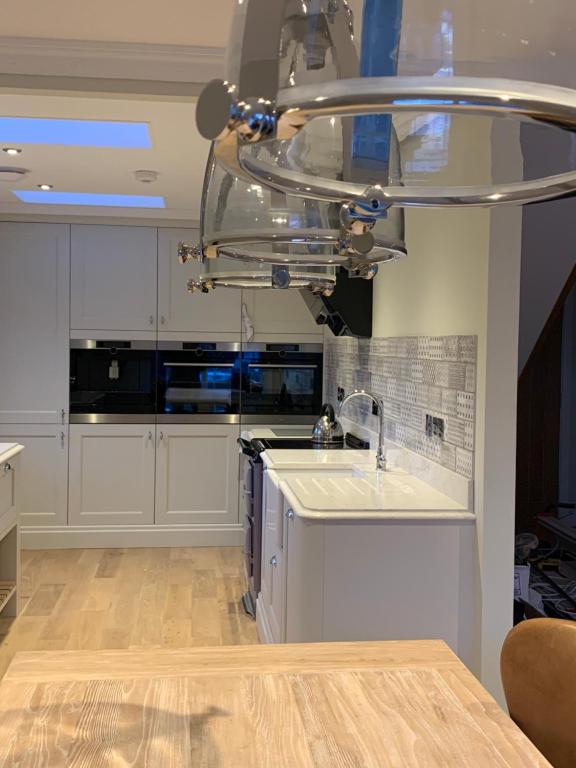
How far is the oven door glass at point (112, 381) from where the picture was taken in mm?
5789

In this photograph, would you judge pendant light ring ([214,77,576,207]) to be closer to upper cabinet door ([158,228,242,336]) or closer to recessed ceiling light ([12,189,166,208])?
recessed ceiling light ([12,189,166,208])

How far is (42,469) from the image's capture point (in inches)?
227

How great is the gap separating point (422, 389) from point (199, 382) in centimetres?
276

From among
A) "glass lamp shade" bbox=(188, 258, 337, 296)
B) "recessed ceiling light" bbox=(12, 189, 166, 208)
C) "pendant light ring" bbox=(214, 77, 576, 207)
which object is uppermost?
"recessed ceiling light" bbox=(12, 189, 166, 208)

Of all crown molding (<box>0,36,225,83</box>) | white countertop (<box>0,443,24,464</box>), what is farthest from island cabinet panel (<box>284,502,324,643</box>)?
white countertop (<box>0,443,24,464</box>)

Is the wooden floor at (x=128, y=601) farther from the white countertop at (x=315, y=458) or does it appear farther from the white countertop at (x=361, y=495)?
the white countertop at (x=361, y=495)

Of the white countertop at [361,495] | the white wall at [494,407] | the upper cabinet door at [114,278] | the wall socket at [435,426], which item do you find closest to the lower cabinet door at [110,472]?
the upper cabinet door at [114,278]

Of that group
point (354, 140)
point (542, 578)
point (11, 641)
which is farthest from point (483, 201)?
point (542, 578)

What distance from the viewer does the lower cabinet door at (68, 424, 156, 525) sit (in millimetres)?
5789

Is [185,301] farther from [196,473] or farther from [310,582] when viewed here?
[310,582]

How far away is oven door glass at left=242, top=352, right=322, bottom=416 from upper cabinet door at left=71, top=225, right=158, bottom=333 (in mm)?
788

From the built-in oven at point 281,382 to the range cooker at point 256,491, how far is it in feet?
3.62

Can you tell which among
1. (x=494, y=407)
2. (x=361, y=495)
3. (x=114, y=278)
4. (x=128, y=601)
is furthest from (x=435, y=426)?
(x=114, y=278)

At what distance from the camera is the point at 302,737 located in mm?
1235
